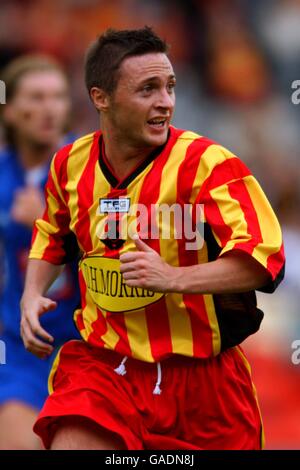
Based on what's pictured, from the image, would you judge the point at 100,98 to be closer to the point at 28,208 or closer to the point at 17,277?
the point at 28,208

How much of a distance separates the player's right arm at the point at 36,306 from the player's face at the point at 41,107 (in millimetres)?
1506

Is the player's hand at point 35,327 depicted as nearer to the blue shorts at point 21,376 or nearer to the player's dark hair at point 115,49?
the player's dark hair at point 115,49

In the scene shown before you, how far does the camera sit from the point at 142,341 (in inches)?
127

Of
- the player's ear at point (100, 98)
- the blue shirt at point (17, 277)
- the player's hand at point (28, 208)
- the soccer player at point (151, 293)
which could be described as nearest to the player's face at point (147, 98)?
the soccer player at point (151, 293)

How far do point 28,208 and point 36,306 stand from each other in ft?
4.78

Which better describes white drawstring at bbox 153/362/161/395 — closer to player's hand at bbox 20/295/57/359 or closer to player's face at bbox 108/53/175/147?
player's hand at bbox 20/295/57/359

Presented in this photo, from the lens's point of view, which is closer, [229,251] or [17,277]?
[229,251]

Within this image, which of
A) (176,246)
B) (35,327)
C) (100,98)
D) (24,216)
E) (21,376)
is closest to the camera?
(176,246)

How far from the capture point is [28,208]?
4.79 m

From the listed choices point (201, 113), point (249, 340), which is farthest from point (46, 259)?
point (201, 113)

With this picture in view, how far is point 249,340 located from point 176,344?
134 inches

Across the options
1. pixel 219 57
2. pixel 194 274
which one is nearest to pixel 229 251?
pixel 194 274

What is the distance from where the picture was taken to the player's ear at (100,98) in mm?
3385
